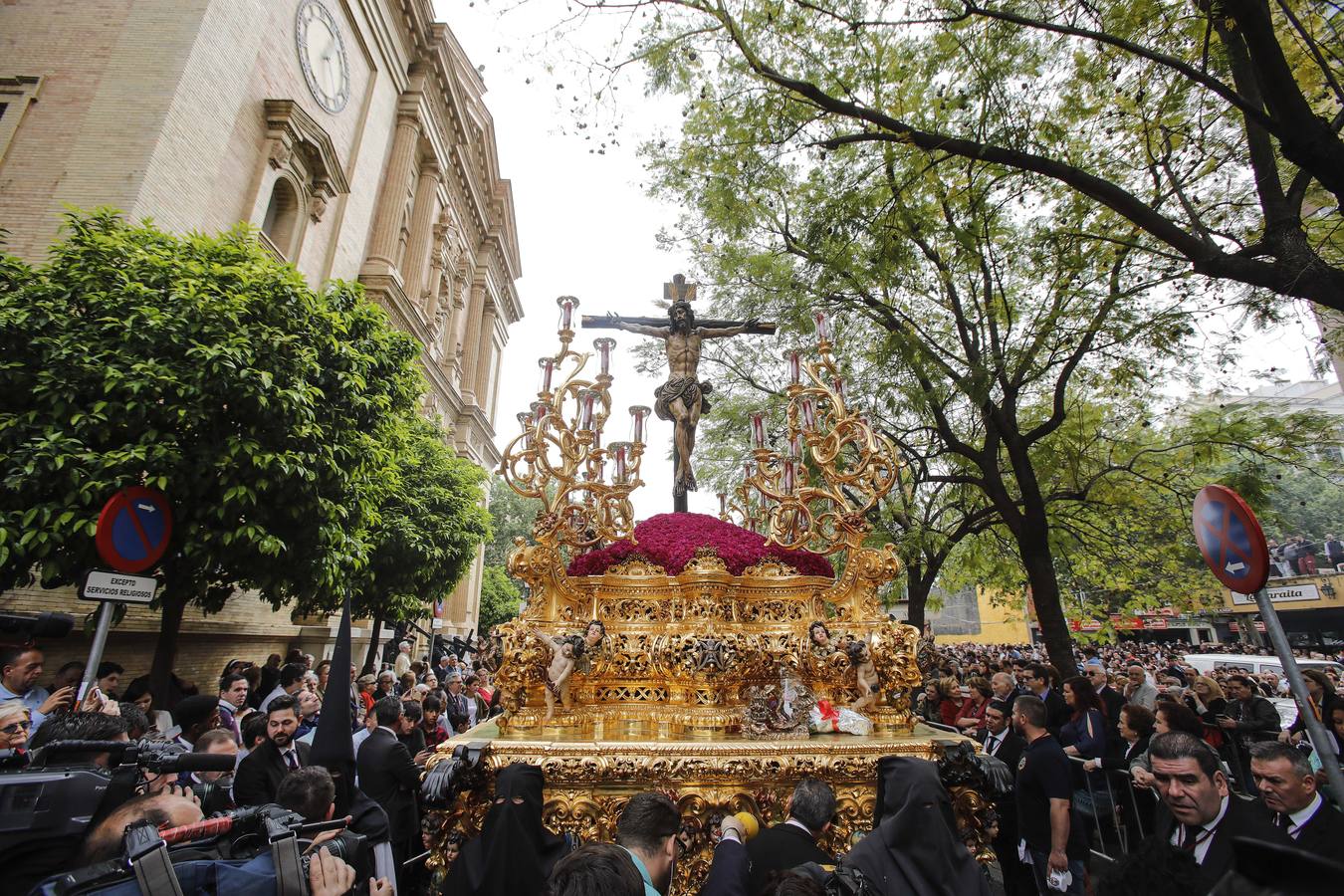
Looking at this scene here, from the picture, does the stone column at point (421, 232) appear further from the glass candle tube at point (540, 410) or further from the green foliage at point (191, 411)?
the glass candle tube at point (540, 410)

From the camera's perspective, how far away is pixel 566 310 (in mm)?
6688

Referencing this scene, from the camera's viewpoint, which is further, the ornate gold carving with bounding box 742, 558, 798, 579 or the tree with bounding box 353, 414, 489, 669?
the tree with bounding box 353, 414, 489, 669

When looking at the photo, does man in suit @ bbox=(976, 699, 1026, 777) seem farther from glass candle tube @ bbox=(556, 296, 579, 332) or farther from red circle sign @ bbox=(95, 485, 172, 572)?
red circle sign @ bbox=(95, 485, 172, 572)

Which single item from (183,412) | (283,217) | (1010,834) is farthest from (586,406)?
(283,217)

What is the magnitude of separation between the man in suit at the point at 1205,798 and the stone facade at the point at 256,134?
15329 mm

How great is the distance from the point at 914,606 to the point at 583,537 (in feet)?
42.7

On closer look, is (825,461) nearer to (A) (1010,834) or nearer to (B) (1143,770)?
(B) (1143,770)

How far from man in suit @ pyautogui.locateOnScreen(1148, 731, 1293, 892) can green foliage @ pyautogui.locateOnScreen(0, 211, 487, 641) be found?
7.70m

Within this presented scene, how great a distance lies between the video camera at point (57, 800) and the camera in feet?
6.84

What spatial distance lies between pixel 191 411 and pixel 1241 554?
1022 centimetres

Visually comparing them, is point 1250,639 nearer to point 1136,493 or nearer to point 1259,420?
point 1136,493

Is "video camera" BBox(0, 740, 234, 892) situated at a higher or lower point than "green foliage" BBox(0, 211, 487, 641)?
lower

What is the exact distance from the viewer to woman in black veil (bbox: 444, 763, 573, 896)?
11.1 ft

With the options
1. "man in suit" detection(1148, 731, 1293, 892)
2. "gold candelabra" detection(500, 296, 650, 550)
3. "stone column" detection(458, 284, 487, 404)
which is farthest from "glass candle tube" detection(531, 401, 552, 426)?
"stone column" detection(458, 284, 487, 404)
